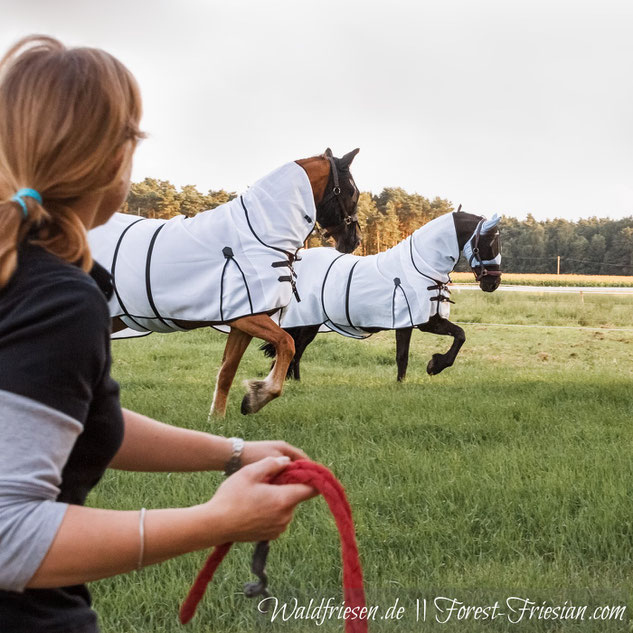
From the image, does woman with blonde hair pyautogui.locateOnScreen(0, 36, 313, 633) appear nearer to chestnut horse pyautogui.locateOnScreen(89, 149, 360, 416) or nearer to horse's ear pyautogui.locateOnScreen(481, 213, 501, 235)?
chestnut horse pyautogui.locateOnScreen(89, 149, 360, 416)

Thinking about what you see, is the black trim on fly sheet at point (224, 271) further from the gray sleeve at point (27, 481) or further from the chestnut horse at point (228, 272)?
the gray sleeve at point (27, 481)

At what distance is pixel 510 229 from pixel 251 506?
6875 cm

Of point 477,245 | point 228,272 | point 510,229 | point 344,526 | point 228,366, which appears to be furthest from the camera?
point 510,229

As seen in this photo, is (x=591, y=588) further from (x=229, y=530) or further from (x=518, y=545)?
(x=229, y=530)

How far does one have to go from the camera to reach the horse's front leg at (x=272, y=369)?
237 inches

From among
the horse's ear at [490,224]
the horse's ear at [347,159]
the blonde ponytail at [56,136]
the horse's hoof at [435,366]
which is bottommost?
the horse's hoof at [435,366]

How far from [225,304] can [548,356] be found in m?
8.19

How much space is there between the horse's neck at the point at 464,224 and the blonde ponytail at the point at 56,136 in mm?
8423

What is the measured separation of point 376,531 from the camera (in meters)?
3.66

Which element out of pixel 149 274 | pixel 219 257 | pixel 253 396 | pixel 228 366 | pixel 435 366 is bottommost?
pixel 435 366

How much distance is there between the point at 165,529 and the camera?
1130mm

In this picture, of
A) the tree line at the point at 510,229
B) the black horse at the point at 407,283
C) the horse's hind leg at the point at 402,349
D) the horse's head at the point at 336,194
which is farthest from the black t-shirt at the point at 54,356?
the tree line at the point at 510,229

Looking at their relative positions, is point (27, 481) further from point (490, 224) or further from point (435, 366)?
point (490, 224)

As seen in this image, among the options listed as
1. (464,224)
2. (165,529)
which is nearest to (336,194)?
(464,224)
